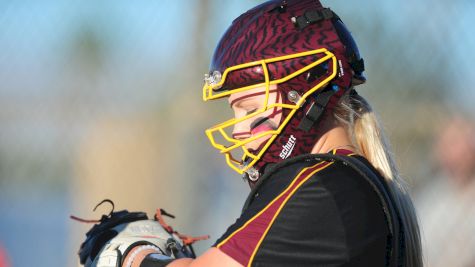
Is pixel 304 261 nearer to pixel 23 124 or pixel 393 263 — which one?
pixel 393 263

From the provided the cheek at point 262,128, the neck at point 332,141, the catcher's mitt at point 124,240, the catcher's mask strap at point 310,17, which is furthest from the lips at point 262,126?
the catcher's mitt at point 124,240

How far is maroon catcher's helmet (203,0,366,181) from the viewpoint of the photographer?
93.0 inches

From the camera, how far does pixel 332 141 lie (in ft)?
8.02

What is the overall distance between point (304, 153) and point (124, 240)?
645 mm

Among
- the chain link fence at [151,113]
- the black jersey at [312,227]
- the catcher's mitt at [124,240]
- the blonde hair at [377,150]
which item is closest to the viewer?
the black jersey at [312,227]

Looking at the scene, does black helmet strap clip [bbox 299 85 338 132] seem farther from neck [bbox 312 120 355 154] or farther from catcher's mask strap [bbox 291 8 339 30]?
catcher's mask strap [bbox 291 8 339 30]

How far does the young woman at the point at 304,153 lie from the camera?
81.0 inches

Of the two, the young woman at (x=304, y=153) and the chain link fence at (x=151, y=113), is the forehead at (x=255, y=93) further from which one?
the chain link fence at (x=151, y=113)

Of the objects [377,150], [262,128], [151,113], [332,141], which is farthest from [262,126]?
[151,113]

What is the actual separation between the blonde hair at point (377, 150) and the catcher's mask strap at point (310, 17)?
27 cm

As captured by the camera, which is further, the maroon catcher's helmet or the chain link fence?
the chain link fence

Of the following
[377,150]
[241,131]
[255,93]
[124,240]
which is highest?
[255,93]

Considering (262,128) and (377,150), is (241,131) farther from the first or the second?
(377,150)

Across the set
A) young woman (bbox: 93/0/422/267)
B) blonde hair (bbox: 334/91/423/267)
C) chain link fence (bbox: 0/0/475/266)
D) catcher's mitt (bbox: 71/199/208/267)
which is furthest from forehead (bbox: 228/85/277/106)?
chain link fence (bbox: 0/0/475/266)
